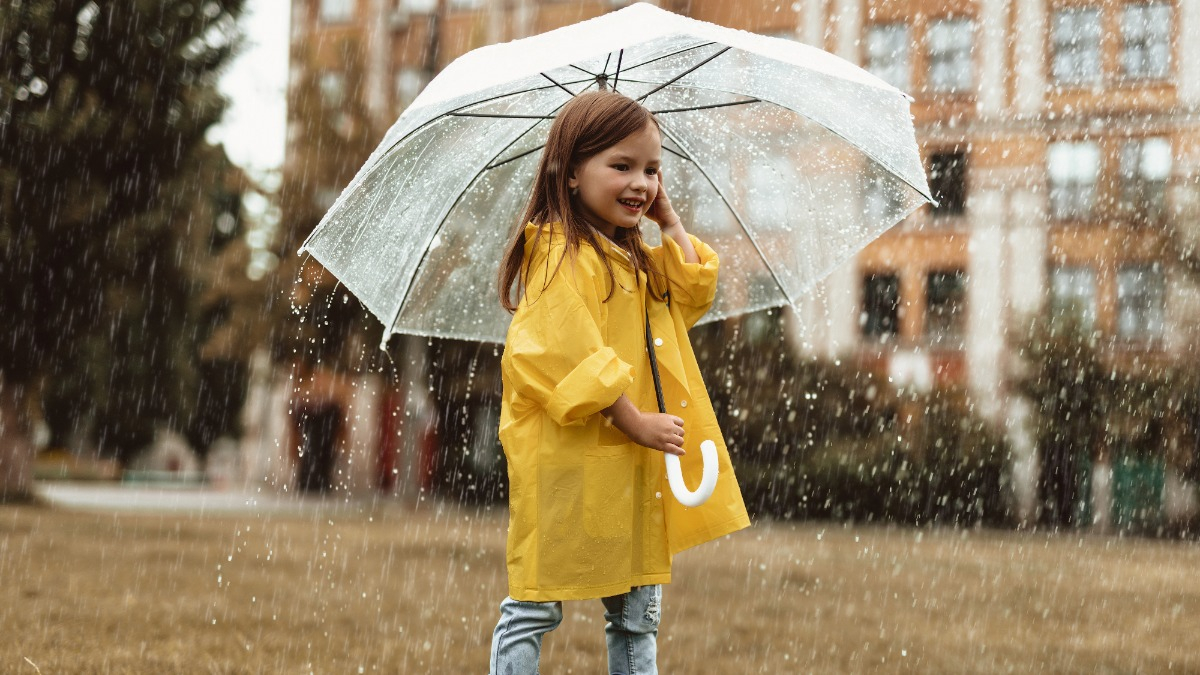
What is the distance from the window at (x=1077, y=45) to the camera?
23.7 m

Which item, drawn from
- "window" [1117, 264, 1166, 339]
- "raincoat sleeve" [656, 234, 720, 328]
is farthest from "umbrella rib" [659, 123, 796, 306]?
"window" [1117, 264, 1166, 339]

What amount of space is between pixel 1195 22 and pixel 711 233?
23.0m

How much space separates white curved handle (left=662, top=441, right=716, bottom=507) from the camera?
263 cm

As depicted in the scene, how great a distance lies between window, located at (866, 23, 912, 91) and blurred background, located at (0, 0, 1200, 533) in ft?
0.18

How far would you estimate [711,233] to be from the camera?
414 cm

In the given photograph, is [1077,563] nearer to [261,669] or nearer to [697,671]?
[697,671]

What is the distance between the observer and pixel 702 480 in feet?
8.79

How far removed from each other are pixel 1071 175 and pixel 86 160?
18081 mm

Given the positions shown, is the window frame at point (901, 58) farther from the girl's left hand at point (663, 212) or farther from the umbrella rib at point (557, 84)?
the girl's left hand at point (663, 212)

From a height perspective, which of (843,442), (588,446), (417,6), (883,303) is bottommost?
(843,442)

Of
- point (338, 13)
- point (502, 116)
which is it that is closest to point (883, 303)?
point (338, 13)

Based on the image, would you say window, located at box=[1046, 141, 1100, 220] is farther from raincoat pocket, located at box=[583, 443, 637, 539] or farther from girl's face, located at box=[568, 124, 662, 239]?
raincoat pocket, located at box=[583, 443, 637, 539]

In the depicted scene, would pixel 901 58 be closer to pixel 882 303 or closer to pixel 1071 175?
pixel 1071 175

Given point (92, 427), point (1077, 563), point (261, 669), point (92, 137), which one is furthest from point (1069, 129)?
point (92, 427)
